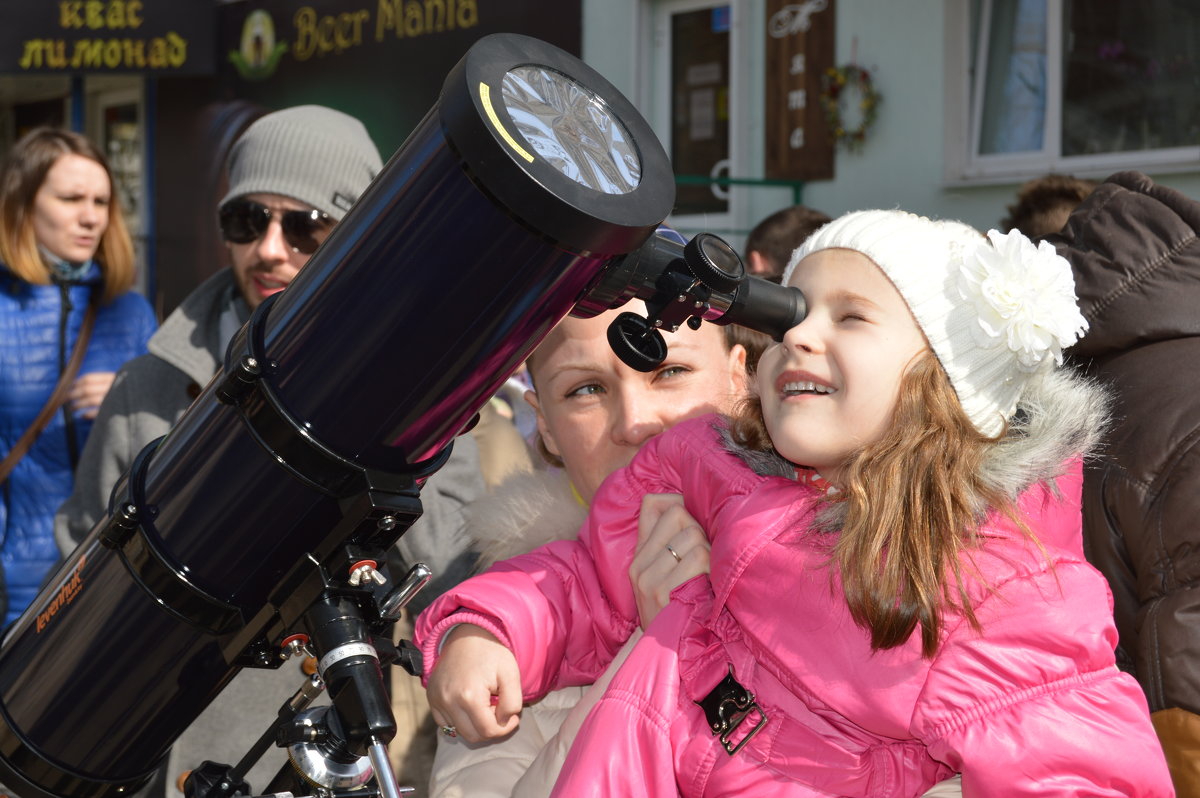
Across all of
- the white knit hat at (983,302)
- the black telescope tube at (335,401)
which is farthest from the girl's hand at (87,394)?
the white knit hat at (983,302)

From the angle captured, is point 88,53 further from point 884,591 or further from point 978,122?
point 884,591

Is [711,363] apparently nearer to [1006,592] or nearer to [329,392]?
[1006,592]

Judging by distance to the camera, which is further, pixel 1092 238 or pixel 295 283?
pixel 1092 238

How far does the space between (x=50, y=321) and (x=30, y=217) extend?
0.39m

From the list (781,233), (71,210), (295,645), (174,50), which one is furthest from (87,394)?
(174,50)

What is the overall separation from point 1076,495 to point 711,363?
0.68 meters

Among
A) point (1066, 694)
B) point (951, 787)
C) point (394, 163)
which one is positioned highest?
point (394, 163)

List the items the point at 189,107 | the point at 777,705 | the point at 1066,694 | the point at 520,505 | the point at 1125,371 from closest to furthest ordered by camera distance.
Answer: the point at 1066,694 < the point at 777,705 < the point at 1125,371 < the point at 520,505 < the point at 189,107

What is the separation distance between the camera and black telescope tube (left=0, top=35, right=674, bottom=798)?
1088 millimetres

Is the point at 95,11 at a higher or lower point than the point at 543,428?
higher

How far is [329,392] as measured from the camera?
1.18 metres

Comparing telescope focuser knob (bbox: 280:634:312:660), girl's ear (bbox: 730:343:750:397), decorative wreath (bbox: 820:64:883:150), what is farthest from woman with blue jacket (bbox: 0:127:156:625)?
decorative wreath (bbox: 820:64:883:150)

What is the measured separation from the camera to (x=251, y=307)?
2750 millimetres

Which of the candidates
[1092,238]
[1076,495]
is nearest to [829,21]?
[1092,238]
